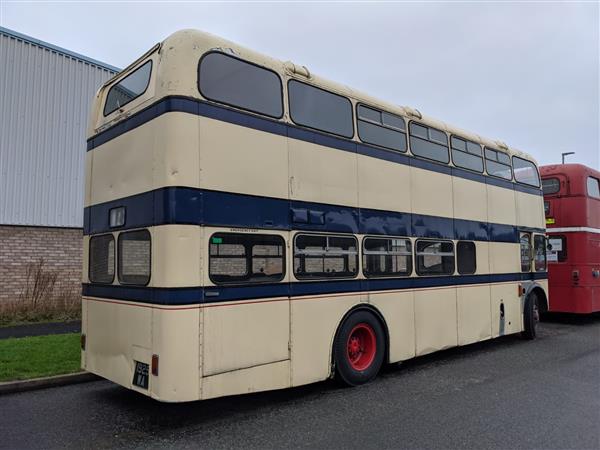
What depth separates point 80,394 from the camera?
6316mm

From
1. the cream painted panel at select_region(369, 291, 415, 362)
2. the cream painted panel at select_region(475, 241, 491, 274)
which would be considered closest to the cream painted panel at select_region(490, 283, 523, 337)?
the cream painted panel at select_region(475, 241, 491, 274)

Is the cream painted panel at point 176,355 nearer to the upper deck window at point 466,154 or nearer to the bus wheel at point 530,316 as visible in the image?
the upper deck window at point 466,154

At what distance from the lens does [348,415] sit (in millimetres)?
5480

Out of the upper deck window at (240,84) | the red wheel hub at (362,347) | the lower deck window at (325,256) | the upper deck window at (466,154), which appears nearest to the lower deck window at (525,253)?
the upper deck window at (466,154)

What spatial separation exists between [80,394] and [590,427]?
6024 mm

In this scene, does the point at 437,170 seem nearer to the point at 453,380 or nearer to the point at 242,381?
the point at 453,380

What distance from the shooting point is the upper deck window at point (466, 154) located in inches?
344

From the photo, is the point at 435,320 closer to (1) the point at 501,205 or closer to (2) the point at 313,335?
(2) the point at 313,335

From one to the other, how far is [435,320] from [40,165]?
1022 centimetres

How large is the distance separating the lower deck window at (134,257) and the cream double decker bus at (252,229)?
1.0 inches

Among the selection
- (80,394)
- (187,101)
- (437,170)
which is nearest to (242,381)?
(80,394)

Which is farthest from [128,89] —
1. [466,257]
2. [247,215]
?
[466,257]

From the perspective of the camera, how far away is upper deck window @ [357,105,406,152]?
7.02m

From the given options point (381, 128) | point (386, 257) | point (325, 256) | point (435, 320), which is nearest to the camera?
point (325, 256)
